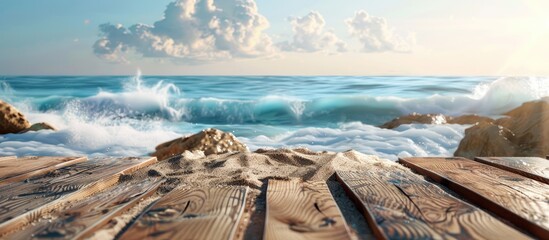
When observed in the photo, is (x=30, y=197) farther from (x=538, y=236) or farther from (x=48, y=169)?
(x=538, y=236)

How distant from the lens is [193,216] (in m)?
1.49

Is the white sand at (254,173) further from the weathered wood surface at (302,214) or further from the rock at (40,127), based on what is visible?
the rock at (40,127)

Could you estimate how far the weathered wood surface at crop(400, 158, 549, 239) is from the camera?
1.53 metres

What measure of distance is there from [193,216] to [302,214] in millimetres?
378

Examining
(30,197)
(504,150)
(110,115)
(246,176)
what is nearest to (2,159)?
(30,197)

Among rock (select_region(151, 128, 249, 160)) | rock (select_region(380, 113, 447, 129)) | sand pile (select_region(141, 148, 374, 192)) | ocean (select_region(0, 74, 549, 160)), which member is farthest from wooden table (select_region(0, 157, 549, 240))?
rock (select_region(380, 113, 447, 129))

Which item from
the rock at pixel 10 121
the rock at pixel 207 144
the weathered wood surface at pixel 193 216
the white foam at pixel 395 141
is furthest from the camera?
the rock at pixel 10 121

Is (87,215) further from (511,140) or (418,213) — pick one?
(511,140)

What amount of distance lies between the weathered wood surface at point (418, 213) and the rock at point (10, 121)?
9.59m

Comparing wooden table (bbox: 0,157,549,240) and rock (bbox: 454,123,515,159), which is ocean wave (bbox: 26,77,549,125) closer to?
rock (bbox: 454,123,515,159)

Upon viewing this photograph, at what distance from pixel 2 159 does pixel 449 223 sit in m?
2.90

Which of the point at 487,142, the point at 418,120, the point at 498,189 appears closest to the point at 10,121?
the point at 418,120

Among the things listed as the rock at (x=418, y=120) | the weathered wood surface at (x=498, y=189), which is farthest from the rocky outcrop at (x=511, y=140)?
the rock at (x=418, y=120)

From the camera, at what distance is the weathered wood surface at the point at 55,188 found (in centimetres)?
158
